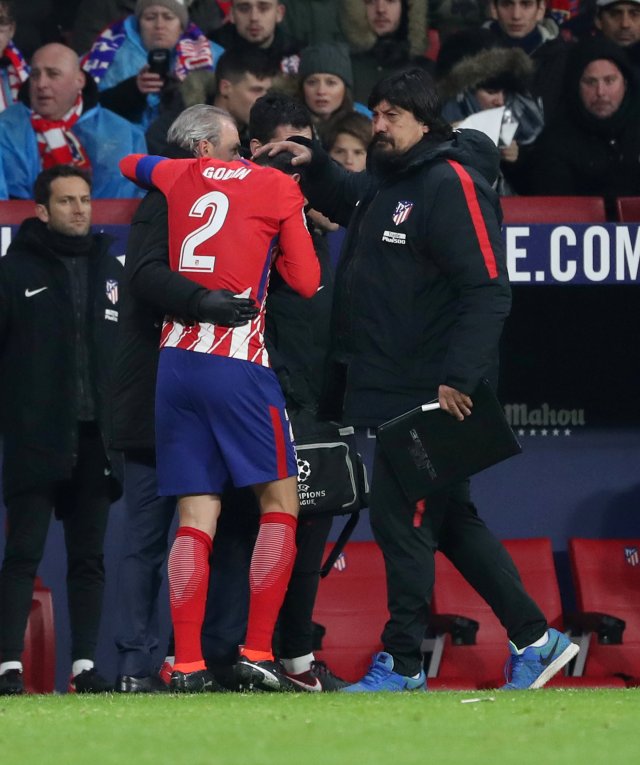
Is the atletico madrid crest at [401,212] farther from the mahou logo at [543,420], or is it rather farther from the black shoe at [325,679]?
the mahou logo at [543,420]

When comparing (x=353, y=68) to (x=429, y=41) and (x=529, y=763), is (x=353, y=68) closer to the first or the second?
(x=429, y=41)

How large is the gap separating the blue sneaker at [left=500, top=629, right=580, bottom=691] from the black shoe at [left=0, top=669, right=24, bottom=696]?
184cm

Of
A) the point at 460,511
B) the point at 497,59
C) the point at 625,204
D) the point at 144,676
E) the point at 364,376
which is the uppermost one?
the point at 497,59

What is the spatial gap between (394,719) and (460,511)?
129 cm

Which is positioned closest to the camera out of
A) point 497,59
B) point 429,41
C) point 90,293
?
point 90,293

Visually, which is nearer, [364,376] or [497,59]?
[364,376]

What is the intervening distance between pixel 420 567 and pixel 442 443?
375mm

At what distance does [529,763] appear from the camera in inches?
139

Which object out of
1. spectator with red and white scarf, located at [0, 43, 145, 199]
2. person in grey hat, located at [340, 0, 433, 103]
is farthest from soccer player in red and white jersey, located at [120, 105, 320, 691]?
person in grey hat, located at [340, 0, 433, 103]

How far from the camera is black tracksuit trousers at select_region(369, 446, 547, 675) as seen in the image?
5.18 metres

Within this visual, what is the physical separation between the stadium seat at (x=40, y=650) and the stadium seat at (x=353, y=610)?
115 cm

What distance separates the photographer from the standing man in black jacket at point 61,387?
251 inches

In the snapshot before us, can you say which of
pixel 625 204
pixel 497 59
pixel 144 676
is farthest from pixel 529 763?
pixel 497 59

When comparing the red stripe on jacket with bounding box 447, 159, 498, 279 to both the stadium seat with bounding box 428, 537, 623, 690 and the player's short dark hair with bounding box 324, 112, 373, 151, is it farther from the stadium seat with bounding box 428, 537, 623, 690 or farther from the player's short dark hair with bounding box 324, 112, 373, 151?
the stadium seat with bounding box 428, 537, 623, 690
